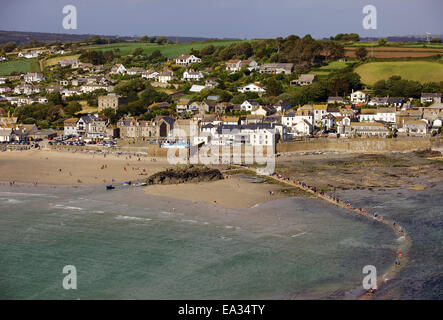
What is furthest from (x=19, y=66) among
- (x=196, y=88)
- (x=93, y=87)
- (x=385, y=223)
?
(x=385, y=223)

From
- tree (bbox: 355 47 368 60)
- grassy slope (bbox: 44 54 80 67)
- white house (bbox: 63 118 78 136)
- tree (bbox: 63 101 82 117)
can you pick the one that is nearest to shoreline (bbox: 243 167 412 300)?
white house (bbox: 63 118 78 136)

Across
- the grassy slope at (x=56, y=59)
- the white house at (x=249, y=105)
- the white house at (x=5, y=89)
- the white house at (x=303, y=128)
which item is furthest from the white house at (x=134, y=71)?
the white house at (x=303, y=128)

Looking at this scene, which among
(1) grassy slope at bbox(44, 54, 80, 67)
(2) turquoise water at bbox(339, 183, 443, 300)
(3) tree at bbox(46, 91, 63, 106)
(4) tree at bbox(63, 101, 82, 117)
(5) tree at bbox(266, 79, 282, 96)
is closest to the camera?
(2) turquoise water at bbox(339, 183, 443, 300)

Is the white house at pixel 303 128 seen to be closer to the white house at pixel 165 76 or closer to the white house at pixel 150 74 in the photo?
the white house at pixel 165 76

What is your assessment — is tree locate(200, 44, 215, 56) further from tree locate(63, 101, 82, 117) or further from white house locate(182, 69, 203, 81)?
tree locate(63, 101, 82, 117)

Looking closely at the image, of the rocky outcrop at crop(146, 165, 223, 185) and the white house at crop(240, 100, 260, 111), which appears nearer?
the rocky outcrop at crop(146, 165, 223, 185)

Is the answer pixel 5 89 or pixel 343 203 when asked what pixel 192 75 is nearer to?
pixel 5 89
